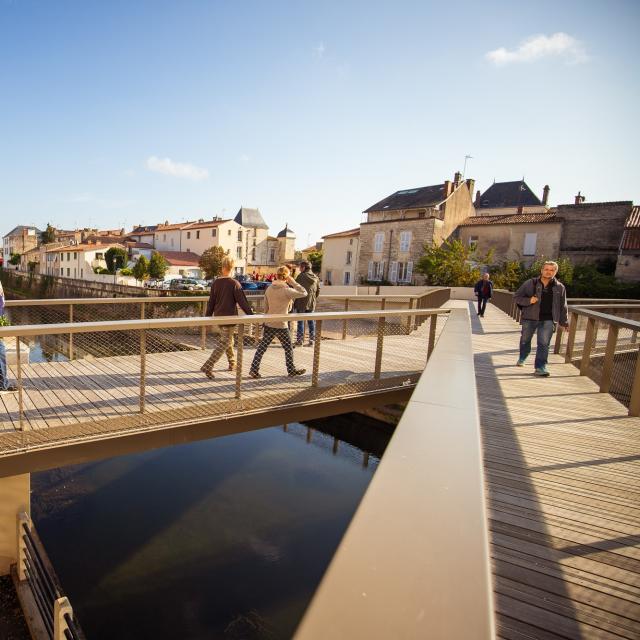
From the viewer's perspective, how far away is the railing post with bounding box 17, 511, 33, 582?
4691 mm

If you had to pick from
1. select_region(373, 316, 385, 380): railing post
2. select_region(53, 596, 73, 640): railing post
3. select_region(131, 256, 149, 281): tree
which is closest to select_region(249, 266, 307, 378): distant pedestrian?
select_region(373, 316, 385, 380): railing post

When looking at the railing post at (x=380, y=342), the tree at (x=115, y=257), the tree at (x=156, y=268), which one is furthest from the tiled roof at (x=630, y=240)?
the tree at (x=115, y=257)

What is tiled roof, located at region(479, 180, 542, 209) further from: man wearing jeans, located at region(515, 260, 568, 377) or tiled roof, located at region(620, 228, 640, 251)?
man wearing jeans, located at region(515, 260, 568, 377)

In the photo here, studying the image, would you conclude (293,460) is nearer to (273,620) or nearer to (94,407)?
(273,620)

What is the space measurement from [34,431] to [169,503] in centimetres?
452

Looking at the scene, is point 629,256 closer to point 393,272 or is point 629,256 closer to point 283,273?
point 393,272

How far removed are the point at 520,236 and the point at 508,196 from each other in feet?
55.6

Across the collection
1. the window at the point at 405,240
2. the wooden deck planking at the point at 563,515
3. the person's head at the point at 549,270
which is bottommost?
the wooden deck planking at the point at 563,515

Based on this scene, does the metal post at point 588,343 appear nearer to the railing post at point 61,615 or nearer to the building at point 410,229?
the railing post at point 61,615

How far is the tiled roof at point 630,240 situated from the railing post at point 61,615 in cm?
3574

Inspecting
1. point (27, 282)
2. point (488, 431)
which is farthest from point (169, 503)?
point (27, 282)

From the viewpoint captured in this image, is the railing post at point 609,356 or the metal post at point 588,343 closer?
the railing post at point 609,356

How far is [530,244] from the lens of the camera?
35.7 metres

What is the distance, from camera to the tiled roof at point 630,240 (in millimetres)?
29328
